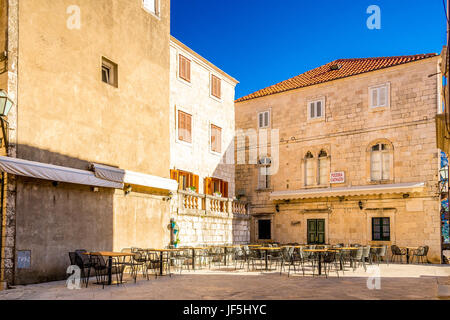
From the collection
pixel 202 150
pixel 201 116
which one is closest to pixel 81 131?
pixel 202 150

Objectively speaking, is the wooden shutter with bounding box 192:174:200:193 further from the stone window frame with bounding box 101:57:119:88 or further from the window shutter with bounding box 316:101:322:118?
the window shutter with bounding box 316:101:322:118

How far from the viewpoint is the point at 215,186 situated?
21172 mm

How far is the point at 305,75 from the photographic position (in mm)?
26016

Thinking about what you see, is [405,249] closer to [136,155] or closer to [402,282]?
[402,282]

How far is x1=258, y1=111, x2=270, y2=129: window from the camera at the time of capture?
2484 cm

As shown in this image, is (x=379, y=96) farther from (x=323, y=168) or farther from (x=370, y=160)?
(x=323, y=168)

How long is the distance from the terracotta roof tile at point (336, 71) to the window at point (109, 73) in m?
12.2

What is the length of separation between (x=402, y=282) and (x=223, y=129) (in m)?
12.7

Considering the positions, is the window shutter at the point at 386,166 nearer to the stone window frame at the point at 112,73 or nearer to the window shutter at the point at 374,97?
the window shutter at the point at 374,97

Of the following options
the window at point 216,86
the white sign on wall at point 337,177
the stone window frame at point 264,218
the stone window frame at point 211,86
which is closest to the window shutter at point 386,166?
the white sign on wall at point 337,177

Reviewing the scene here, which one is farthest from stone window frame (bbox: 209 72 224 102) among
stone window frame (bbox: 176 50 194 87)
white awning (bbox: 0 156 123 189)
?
white awning (bbox: 0 156 123 189)

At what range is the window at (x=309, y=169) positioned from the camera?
75.1 ft

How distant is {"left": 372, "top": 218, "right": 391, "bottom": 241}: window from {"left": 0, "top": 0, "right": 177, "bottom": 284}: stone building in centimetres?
1025
